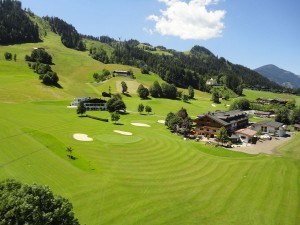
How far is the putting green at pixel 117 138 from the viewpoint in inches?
2904

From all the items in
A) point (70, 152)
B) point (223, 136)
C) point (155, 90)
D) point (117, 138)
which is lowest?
point (117, 138)

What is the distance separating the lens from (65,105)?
408 ft

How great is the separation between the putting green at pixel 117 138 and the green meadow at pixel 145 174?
0.26 metres

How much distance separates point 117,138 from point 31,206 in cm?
5318

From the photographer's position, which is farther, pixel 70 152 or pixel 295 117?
pixel 295 117

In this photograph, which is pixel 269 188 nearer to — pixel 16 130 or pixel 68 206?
pixel 68 206

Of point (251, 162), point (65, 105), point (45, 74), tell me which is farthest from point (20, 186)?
point (45, 74)

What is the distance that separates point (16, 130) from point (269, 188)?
180 ft

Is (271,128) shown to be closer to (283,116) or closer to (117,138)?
(283,116)

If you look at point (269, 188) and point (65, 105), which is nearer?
point (269, 188)

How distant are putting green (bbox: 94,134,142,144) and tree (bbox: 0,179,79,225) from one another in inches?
1810

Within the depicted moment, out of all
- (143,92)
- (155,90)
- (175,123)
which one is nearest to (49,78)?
(143,92)

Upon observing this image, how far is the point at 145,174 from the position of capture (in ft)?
179

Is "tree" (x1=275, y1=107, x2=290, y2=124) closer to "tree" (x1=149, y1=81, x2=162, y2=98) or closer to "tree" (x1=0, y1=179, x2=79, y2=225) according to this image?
"tree" (x1=149, y1=81, x2=162, y2=98)
